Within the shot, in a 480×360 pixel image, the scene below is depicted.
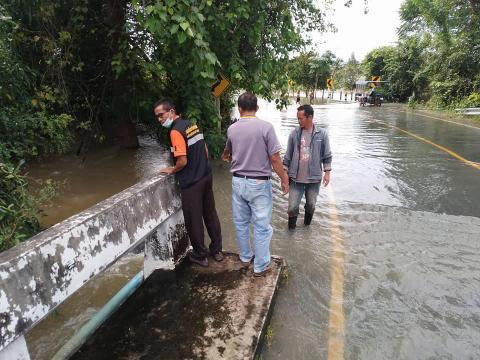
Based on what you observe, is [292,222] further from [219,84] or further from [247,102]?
[219,84]

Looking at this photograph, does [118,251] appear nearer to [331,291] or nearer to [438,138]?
[331,291]

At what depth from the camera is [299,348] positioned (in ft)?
10.3

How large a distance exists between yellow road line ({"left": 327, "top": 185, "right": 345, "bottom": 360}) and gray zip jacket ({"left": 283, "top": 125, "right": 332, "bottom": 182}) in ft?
2.93

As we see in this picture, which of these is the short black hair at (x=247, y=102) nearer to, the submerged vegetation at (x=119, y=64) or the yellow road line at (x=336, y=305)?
the submerged vegetation at (x=119, y=64)

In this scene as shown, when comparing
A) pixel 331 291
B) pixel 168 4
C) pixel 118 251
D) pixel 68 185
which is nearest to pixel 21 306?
pixel 118 251

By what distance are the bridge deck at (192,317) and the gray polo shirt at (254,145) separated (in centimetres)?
106

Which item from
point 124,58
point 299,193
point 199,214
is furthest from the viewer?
point 124,58

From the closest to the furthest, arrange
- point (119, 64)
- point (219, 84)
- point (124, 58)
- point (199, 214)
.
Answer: point (199, 214), point (119, 64), point (219, 84), point (124, 58)

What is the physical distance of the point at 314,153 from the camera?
5.11 m

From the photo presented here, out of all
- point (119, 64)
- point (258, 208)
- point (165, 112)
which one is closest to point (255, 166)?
point (258, 208)

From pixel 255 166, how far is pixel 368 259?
78.6 inches

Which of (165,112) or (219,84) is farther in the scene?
(219,84)

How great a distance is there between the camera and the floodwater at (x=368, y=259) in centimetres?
327

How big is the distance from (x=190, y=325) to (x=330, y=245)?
250 centimetres
